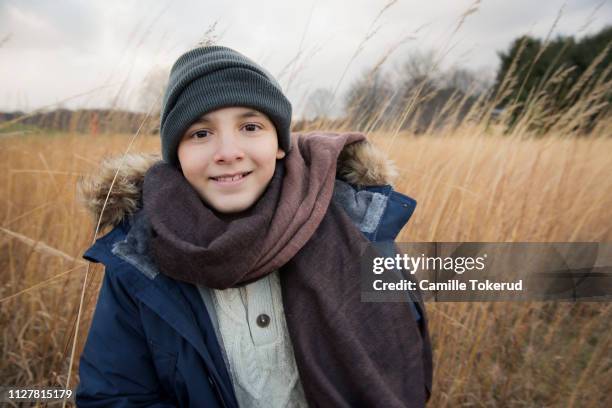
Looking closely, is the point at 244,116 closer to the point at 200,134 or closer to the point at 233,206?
the point at 200,134

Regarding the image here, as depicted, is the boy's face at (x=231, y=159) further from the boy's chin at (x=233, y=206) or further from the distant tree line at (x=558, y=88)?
the distant tree line at (x=558, y=88)

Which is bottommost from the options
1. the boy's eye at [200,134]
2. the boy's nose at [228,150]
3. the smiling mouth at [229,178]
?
the smiling mouth at [229,178]

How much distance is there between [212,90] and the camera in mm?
982

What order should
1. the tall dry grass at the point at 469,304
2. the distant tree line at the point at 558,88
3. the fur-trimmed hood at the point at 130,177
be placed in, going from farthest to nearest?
the distant tree line at the point at 558,88 → the tall dry grass at the point at 469,304 → the fur-trimmed hood at the point at 130,177

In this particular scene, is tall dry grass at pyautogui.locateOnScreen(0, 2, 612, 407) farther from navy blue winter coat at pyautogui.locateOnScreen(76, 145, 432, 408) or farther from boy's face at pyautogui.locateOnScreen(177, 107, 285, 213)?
boy's face at pyautogui.locateOnScreen(177, 107, 285, 213)

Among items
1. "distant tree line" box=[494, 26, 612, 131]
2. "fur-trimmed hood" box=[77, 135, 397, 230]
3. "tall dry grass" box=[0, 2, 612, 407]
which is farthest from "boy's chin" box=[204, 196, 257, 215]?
"distant tree line" box=[494, 26, 612, 131]

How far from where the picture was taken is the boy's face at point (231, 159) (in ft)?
3.23

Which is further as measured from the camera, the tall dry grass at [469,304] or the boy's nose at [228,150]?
the tall dry grass at [469,304]

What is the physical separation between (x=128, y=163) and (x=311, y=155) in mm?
534

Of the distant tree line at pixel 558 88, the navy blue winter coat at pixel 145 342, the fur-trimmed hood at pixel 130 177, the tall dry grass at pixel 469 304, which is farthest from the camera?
the distant tree line at pixel 558 88

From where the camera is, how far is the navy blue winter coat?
937mm

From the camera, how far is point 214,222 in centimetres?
98

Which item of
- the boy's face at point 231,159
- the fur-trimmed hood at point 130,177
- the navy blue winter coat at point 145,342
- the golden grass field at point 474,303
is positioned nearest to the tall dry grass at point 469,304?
the golden grass field at point 474,303

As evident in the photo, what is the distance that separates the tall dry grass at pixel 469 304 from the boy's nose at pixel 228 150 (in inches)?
23.5
